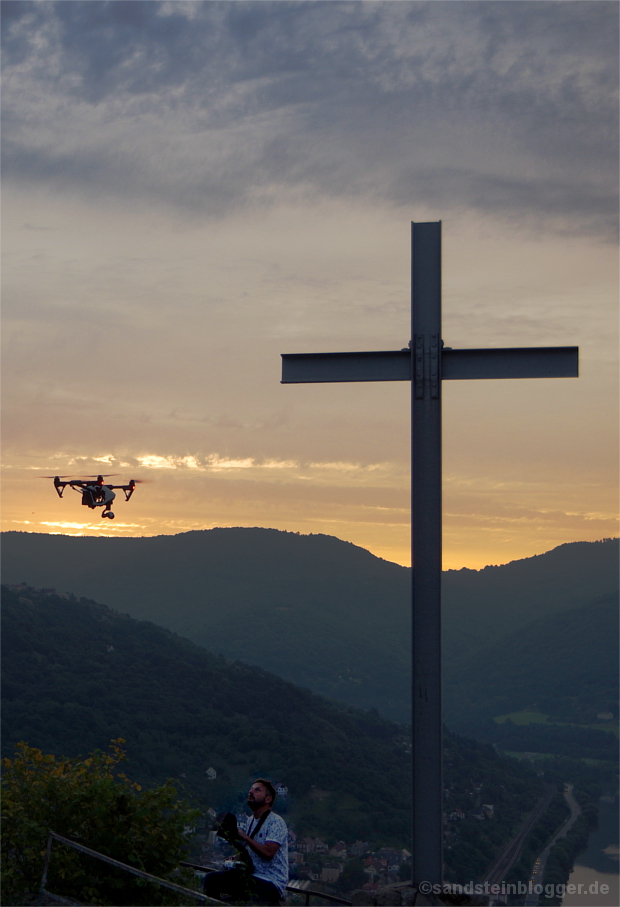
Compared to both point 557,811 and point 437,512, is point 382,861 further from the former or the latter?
point 557,811

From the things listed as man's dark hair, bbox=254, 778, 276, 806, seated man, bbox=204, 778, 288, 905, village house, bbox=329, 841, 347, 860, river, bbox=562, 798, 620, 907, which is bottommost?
river, bbox=562, 798, 620, 907

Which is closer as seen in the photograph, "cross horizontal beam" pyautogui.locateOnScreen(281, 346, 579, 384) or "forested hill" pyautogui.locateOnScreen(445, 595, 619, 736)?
"cross horizontal beam" pyautogui.locateOnScreen(281, 346, 579, 384)

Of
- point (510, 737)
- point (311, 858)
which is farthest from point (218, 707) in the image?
point (510, 737)

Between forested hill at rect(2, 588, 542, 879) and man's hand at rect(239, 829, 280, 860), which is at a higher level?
man's hand at rect(239, 829, 280, 860)

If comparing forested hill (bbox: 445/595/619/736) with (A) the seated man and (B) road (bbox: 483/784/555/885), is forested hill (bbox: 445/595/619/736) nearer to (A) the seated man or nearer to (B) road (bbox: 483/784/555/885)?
(B) road (bbox: 483/784/555/885)

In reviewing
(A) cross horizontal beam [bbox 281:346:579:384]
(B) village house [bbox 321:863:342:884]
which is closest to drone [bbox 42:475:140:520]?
(A) cross horizontal beam [bbox 281:346:579:384]

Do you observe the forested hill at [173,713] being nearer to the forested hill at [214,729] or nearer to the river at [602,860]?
the forested hill at [214,729]

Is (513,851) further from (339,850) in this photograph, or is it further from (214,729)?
(214,729)
